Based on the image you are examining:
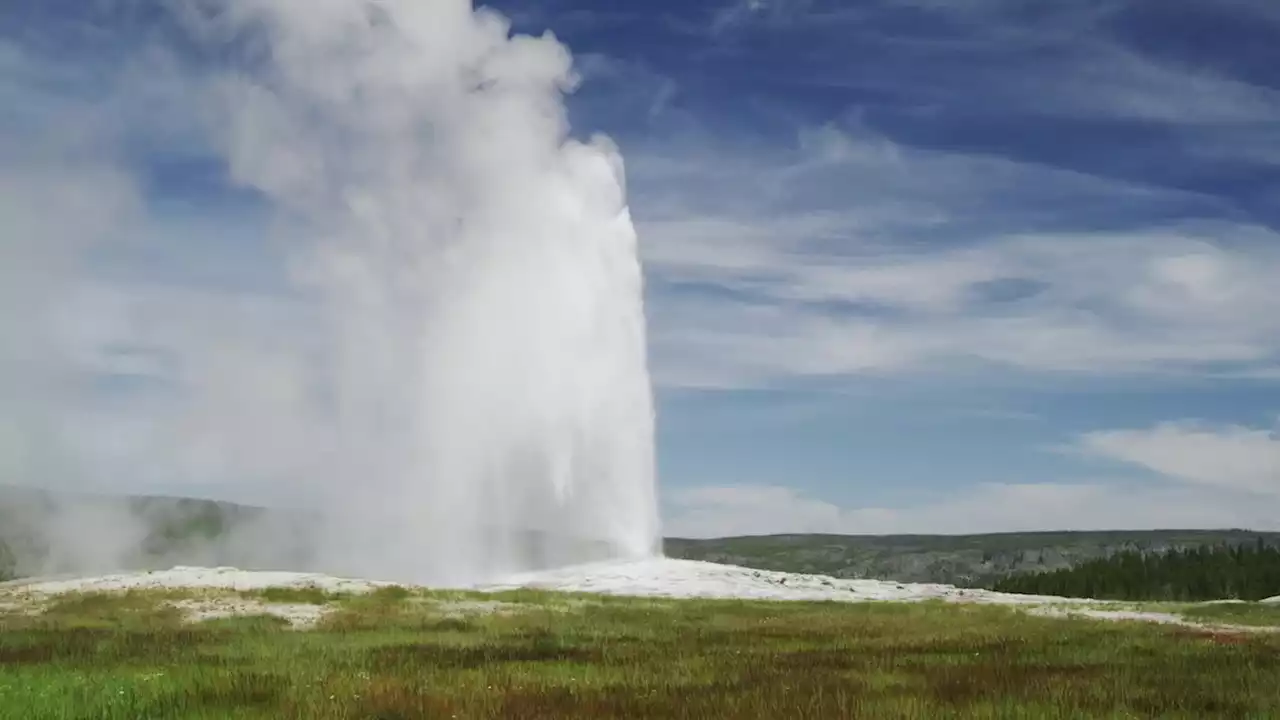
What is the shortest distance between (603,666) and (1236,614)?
35.2 meters

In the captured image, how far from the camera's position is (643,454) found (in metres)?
74.6

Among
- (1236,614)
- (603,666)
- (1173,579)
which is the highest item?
(603,666)

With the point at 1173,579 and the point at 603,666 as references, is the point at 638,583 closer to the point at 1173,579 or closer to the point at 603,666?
the point at 603,666

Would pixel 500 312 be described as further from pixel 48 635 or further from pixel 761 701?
pixel 761 701

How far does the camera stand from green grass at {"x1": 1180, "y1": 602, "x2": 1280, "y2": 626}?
4274cm

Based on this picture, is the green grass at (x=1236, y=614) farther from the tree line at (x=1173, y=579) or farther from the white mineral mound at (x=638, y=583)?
the tree line at (x=1173, y=579)

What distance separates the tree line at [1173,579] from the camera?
11600 cm

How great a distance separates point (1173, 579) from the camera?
12225 centimetres

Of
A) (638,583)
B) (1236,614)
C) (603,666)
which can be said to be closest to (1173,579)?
(1236,614)

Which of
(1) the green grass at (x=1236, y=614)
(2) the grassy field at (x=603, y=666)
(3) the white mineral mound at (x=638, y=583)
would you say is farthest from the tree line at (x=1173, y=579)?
(2) the grassy field at (x=603, y=666)

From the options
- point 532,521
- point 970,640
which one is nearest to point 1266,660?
point 970,640

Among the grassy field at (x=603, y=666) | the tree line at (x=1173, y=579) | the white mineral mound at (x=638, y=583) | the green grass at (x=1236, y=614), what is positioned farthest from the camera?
the tree line at (x=1173, y=579)

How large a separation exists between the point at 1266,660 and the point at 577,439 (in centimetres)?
5422

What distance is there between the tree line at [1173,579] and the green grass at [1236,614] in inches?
2581
